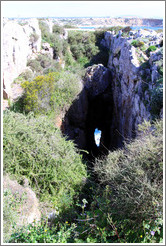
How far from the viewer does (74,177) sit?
595 cm

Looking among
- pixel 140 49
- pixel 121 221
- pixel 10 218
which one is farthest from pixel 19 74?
pixel 121 221

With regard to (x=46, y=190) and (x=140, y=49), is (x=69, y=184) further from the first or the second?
(x=140, y=49)

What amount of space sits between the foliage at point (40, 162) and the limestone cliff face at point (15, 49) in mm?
4462

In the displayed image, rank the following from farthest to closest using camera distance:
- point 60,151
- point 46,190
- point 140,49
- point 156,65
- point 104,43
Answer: point 104,43 → point 140,49 → point 156,65 → point 60,151 → point 46,190

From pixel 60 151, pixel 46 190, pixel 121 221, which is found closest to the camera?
pixel 121 221

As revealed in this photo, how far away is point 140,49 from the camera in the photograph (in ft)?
32.1

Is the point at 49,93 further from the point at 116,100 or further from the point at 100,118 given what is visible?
the point at 100,118

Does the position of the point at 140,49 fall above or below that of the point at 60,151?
above

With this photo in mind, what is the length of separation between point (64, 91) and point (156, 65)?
204 inches

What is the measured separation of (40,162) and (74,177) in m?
1.23

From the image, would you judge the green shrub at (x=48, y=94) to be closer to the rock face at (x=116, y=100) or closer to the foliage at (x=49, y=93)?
the foliage at (x=49, y=93)

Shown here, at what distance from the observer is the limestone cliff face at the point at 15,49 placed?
10169 millimetres

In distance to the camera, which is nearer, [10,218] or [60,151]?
[10,218]

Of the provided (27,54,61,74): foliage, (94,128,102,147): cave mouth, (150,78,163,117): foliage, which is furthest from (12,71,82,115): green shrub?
(94,128,102,147): cave mouth
